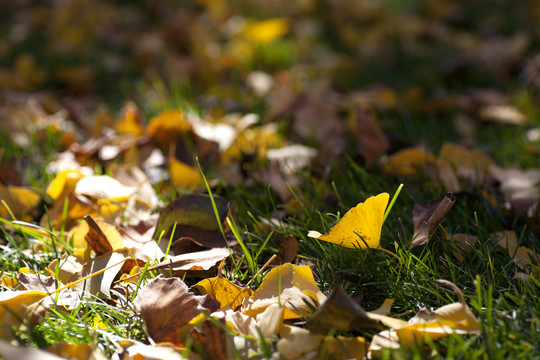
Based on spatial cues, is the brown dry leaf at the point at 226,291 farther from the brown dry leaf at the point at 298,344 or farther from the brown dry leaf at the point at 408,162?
the brown dry leaf at the point at 408,162

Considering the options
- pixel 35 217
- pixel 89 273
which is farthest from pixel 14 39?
pixel 89 273

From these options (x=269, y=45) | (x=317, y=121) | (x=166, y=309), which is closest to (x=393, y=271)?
(x=166, y=309)

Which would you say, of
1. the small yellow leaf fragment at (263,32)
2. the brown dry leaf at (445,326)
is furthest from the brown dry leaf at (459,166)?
the small yellow leaf fragment at (263,32)

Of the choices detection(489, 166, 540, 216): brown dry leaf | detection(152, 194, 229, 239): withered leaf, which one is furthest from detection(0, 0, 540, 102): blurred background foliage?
detection(152, 194, 229, 239): withered leaf

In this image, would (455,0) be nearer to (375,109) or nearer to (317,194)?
(375,109)

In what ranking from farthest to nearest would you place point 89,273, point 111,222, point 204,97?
point 204,97
point 111,222
point 89,273

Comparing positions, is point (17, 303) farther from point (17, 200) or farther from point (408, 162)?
point (408, 162)
